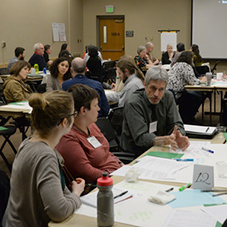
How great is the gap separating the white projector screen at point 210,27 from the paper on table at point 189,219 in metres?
11.5

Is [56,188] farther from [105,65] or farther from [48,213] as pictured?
[105,65]

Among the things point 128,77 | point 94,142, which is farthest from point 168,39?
point 94,142

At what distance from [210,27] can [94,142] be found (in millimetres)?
10899

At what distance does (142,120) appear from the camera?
9.78ft

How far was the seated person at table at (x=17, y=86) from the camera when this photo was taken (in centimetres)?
500

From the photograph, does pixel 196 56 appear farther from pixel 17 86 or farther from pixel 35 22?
pixel 17 86

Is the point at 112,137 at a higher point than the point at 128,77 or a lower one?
lower

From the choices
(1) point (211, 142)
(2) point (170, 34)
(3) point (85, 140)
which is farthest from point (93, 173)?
(2) point (170, 34)

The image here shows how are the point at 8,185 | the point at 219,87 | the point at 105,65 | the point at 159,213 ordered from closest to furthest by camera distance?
1. the point at 159,213
2. the point at 8,185
3. the point at 219,87
4. the point at 105,65

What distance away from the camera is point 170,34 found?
1272 centimetres

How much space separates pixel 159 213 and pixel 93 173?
2.53ft

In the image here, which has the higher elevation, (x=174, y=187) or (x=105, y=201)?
(x=105, y=201)

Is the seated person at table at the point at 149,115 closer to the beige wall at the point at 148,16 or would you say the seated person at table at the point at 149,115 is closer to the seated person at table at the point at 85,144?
the seated person at table at the point at 85,144

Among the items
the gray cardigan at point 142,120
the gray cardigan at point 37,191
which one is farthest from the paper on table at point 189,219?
the gray cardigan at point 142,120
